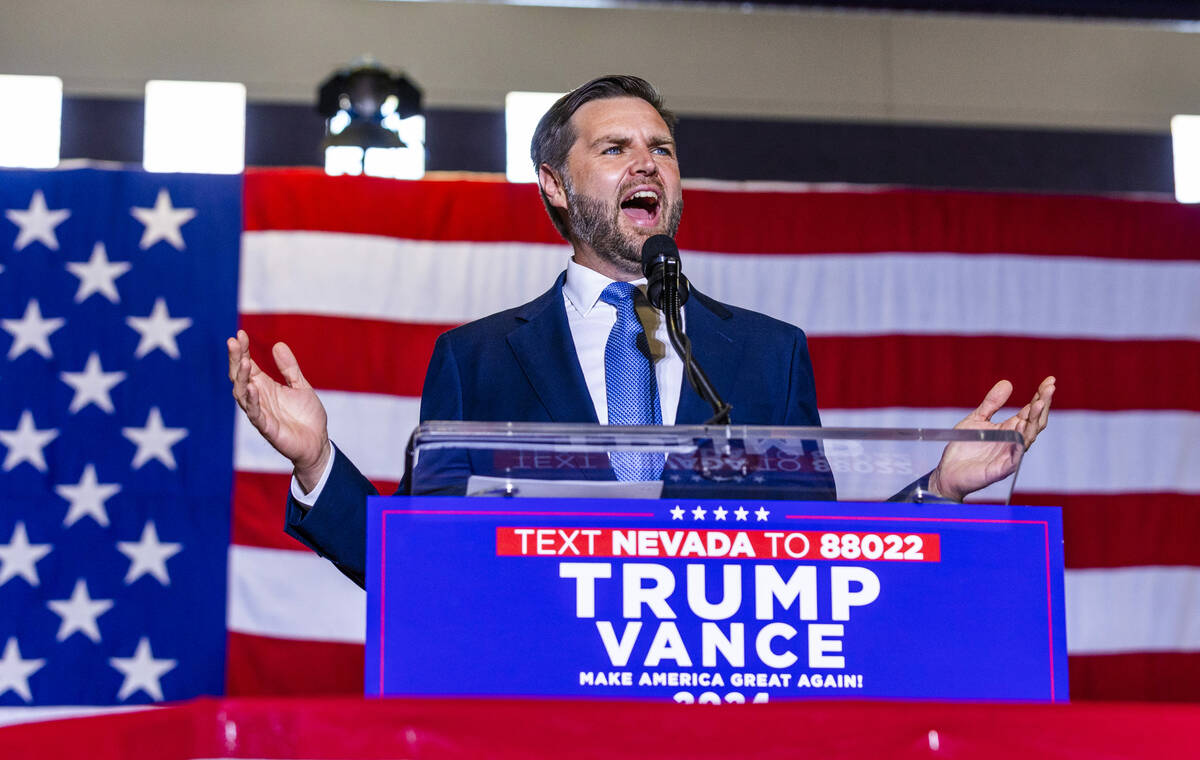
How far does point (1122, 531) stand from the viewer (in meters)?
3.80

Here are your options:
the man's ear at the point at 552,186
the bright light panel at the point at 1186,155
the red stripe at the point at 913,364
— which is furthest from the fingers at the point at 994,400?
the bright light panel at the point at 1186,155

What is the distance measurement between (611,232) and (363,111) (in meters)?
3.59

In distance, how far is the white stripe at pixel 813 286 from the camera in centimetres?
379

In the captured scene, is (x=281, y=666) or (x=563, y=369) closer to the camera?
(x=563, y=369)

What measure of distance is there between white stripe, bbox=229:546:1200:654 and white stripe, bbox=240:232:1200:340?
28.0 inches

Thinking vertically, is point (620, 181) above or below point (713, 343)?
above

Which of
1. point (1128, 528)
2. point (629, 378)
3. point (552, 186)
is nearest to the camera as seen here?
point (629, 378)

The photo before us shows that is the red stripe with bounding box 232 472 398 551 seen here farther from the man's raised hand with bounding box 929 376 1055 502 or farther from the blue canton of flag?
the man's raised hand with bounding box 929 376 1055 502

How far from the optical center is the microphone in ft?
4.35

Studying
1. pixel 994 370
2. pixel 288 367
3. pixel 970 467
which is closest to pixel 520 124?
pixel 994 370

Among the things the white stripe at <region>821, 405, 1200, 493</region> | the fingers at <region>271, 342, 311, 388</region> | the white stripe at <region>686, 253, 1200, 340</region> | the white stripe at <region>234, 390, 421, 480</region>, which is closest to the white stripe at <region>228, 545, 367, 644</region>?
the white stripe at <region>234, 390, 421, 480</region>

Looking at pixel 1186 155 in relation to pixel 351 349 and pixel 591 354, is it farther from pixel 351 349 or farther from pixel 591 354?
pixel 591 354

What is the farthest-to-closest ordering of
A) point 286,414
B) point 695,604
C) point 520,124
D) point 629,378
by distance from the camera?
point 520,124, point 629,378, point 286,414, point 695,604

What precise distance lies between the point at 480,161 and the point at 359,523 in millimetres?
5126
